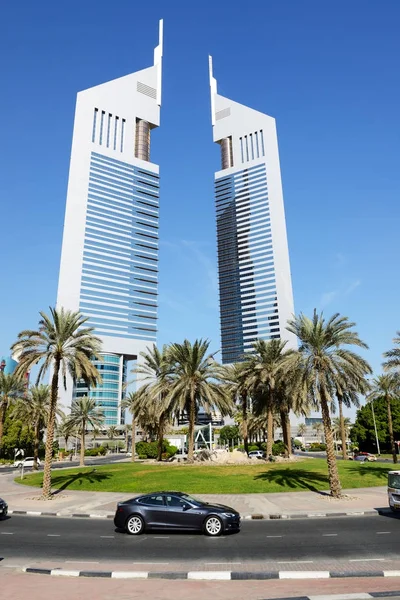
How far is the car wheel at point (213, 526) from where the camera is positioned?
14.7 meters

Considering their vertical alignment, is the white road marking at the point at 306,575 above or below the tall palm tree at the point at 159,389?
below

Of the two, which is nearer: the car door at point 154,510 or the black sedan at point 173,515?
the black sedan at point 173,515

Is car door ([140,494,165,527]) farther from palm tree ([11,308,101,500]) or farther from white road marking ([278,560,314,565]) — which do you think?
palm tree ([11,308,101,500])

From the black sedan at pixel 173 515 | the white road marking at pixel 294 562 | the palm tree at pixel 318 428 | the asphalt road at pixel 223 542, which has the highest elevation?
the palm tree at pixel 318 428

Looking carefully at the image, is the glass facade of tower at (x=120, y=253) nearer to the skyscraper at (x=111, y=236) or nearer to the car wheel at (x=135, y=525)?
the skyscraper at (x=111, y=236)

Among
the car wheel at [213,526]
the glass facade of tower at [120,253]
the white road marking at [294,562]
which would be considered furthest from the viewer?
the glass facade of tower at [120,253]

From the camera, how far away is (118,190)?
172m

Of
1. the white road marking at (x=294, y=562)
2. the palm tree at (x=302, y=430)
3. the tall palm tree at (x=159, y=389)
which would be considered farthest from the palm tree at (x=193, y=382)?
the palm tree at (x=302, y=430)

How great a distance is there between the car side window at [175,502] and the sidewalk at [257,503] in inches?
183

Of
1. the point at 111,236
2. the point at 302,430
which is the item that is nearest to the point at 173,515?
the point at 302,430

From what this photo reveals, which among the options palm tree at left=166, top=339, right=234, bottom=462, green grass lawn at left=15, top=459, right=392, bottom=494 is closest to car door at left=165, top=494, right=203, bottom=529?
green grass lawn at left=15, top=459, right=392, bottom=494

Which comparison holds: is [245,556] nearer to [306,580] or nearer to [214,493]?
[306,580]

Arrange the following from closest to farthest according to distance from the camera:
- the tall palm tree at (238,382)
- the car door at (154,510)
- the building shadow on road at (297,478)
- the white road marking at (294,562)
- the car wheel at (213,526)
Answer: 1. the white road marking at (294,562)
2. the car wheel at (213,526)
3. the car door at (154,510)
4. the building shadow on road at (297,478)
5. the tall palm tree at (238,382)

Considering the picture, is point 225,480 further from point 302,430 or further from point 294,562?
point 302,430
